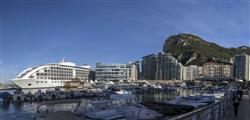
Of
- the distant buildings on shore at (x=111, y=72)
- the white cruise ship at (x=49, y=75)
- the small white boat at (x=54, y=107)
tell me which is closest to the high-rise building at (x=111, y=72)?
the distant buildings on shore at (x=111, y=72)

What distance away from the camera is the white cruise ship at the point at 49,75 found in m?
128

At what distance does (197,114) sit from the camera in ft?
27.3

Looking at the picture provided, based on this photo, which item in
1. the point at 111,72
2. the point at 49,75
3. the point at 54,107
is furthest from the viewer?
the point at 111,72

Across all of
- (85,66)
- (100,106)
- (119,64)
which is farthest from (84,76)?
(100,106)

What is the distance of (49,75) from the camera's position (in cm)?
14388

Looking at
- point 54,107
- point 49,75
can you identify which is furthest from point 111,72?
point 54,107

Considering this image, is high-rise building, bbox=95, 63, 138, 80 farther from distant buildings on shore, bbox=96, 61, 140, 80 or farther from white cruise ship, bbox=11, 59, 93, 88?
white cruise ship, bbox=11, 59, 93, 88

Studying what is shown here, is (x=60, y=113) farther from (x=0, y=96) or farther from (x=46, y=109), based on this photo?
(x=0, y=96)

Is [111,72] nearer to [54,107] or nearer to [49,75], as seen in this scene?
[49,75]

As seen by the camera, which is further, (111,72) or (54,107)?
(111,72)

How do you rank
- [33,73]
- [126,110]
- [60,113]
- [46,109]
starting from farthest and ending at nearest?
[33,73] < [126,110] < [46,109] < [60,113]

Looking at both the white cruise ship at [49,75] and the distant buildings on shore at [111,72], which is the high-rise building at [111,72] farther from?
the white cruise ship at [49,75]

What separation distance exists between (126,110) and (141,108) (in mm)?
1411

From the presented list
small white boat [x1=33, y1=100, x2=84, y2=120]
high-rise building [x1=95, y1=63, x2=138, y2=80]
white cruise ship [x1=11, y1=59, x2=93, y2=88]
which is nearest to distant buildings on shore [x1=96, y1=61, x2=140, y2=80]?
high-rise building [x1=95, y1=63, x2=138, y2=80]
